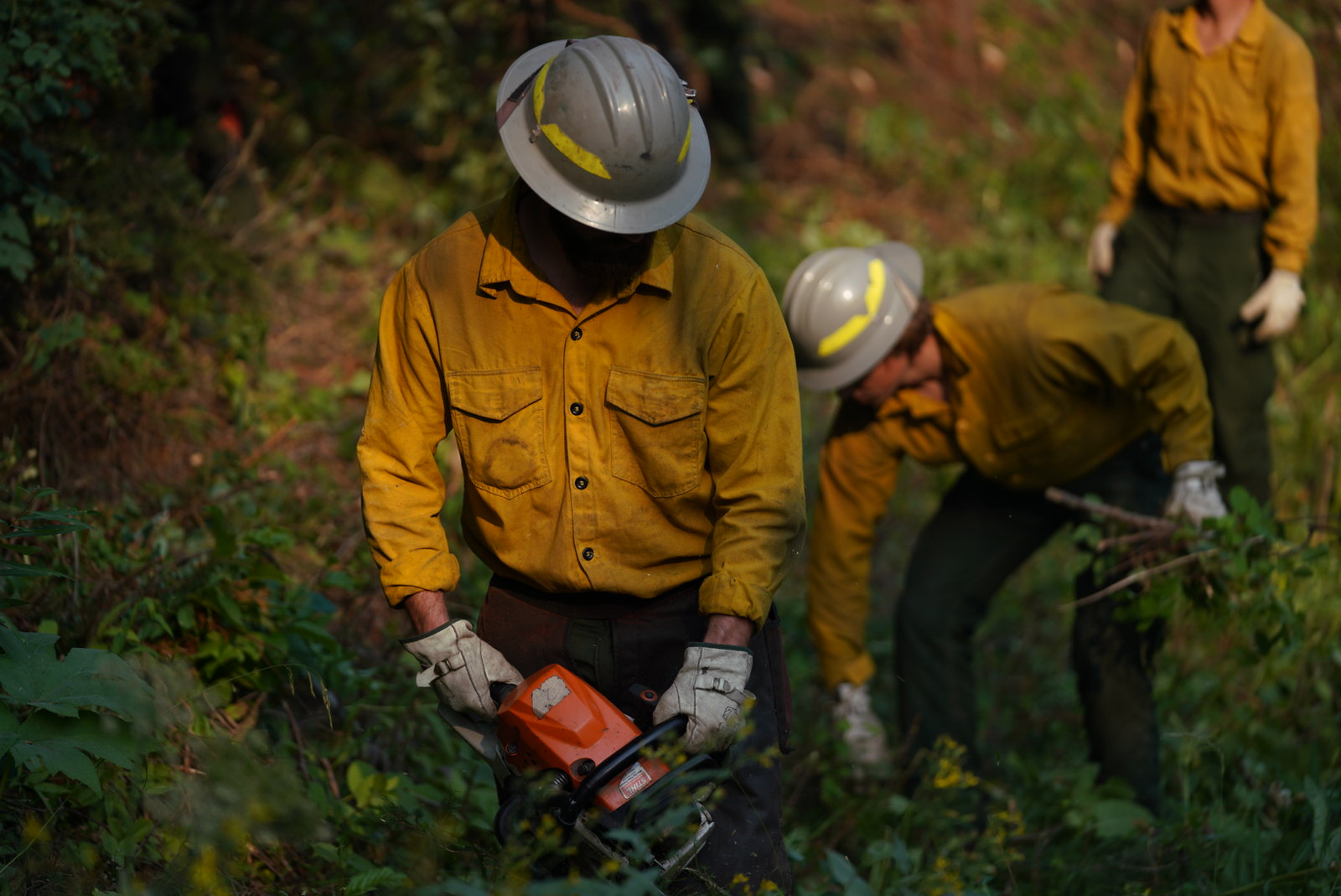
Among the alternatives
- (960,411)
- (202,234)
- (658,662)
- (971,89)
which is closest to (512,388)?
(658,662)

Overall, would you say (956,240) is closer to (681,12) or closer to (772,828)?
(681,12)

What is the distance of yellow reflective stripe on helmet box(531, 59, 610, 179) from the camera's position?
2348mm

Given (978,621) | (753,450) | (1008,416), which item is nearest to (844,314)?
(1008,416)

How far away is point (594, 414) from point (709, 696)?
2.02 ft

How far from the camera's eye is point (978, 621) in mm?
4062

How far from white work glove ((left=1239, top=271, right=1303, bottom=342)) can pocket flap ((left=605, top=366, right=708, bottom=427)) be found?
9.43 feet

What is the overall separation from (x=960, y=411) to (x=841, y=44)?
828cm

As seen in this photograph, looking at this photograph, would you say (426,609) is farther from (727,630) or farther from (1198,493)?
(1198,493)

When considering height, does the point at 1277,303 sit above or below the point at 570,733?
below

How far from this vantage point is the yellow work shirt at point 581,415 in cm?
248

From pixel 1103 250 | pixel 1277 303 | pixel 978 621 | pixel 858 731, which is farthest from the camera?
pixel 1103 250

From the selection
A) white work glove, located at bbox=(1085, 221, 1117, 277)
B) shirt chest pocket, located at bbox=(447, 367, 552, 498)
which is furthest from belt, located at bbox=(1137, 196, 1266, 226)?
shirt chest pocket, located at bbox=(447, 367, 552, 498)

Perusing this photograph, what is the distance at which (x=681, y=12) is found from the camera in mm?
8242

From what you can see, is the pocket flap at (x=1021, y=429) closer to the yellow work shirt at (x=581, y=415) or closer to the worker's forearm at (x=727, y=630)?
the yellow work shirt at (x=581, y=415)
